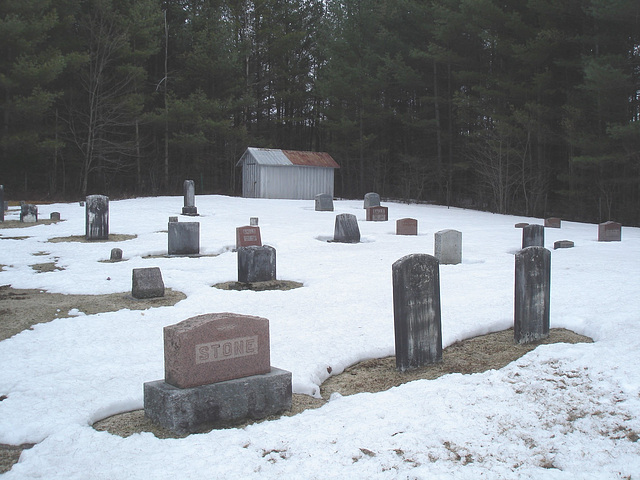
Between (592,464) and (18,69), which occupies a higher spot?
(18,69)

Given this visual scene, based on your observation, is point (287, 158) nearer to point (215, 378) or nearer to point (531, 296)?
point (531, 296)

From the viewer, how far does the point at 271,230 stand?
17078mm

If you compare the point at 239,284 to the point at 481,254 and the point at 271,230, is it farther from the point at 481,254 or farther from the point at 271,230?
the point at 271,230

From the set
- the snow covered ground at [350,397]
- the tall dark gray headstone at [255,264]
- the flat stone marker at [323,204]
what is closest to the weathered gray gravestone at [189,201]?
the flat stone marker at [323,204]

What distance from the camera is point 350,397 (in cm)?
458

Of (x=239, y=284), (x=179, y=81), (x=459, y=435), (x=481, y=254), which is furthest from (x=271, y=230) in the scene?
(x=179, y=81)

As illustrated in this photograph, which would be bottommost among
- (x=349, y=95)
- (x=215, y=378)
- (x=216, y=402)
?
(x=216, y=402)

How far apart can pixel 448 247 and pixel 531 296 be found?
5357 mm

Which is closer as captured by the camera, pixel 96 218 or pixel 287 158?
pixel 96 218

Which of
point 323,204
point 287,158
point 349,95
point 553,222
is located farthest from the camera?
point 349,95

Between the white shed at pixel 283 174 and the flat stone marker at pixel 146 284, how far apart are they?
77.5ft

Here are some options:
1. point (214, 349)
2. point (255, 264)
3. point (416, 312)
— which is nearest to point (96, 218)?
point (255, 264)

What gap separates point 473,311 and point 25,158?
30.6 metres

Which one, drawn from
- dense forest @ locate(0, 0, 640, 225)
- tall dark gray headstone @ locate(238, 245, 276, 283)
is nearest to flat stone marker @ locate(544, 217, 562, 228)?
dense forest @ locate(0, 0, 640, 225)
